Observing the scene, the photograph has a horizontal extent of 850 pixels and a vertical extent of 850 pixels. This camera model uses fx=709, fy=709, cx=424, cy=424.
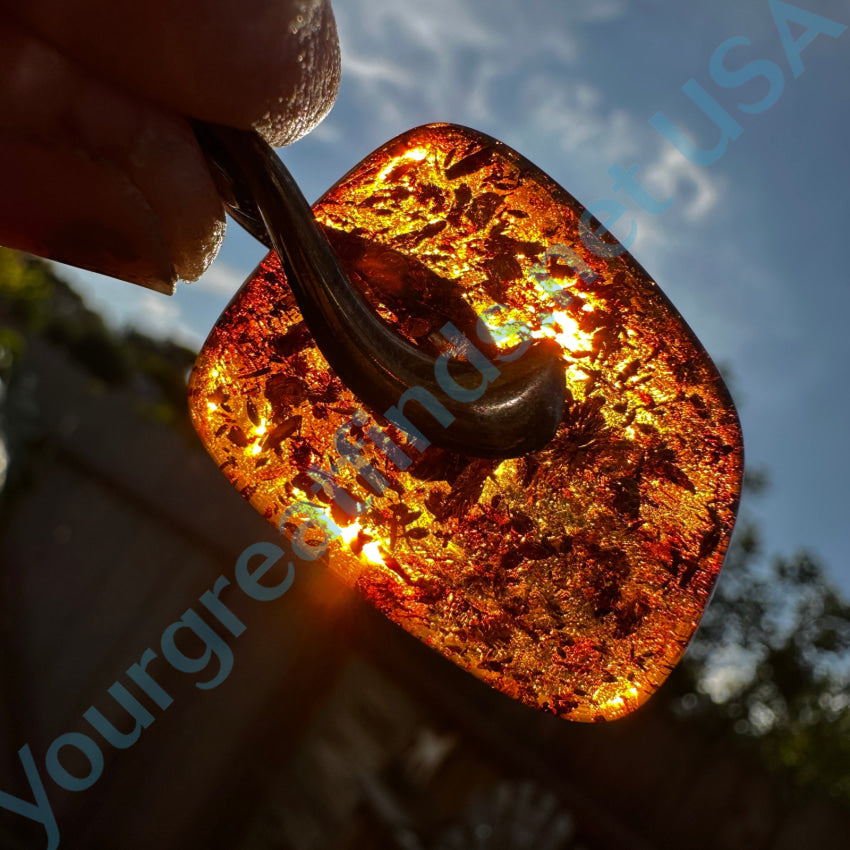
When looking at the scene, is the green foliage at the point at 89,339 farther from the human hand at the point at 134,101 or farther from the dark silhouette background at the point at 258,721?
the human hand at the point at 134,101

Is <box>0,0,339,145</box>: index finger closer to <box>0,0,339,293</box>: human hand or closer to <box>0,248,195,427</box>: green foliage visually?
<box>0,0,339,293</box>: human hand

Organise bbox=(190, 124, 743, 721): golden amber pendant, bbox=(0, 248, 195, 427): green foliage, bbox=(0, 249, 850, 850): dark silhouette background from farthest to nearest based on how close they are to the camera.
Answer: bbox=(0, 248, 195, 427): green foliage
bbox=(0, 249, 850, 850): dark silhouette background
bbox=(190, 124, 743, 721): golden amber pendant

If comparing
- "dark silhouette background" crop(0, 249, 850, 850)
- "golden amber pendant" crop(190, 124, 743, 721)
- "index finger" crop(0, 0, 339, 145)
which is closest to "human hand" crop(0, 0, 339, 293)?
"index finger" crop(0, 0, 339, 145)

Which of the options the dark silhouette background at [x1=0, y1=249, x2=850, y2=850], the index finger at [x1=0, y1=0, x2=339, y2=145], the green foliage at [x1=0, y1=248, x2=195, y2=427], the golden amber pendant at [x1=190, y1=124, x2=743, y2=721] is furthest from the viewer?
the green foliage at [x1=0, y1=248, x2=195, y2=427]

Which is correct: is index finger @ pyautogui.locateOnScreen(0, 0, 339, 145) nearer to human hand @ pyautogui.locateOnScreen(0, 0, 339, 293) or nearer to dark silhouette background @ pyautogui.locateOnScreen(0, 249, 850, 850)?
human hand @ pyautogui.locateOnScreen(0, 0, 339, 293)

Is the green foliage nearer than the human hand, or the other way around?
the human hand
